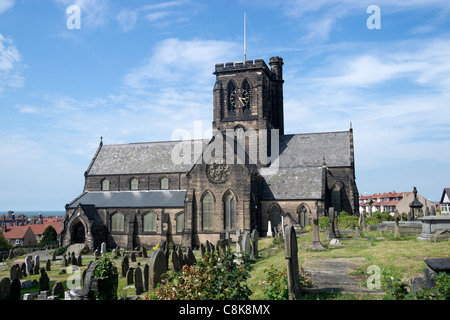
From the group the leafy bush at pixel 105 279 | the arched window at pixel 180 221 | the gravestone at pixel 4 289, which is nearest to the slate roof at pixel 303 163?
the arched window at pixel 180 221

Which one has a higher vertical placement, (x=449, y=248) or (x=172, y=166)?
(x=172, y=166)

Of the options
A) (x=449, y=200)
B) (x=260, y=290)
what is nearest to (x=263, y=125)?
(x=260, y=290)

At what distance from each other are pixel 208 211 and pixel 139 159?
15.8 metres

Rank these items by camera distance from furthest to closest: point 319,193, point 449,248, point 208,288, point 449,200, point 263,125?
point 449,200 → point 263,125 → point 319,193 → point 449,248 → point 208,288

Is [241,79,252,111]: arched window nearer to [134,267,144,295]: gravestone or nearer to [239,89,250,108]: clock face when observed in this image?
[239,89,250,108]: clock face

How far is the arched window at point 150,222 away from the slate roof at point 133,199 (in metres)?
1.01

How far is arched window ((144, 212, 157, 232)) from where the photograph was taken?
4309cm

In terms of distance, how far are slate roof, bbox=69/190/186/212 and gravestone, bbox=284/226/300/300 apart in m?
31.2

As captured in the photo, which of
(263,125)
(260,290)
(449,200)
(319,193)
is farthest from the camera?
(449,200)

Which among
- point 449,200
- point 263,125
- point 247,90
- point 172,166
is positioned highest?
point 247,90

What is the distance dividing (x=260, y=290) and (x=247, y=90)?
3678cm

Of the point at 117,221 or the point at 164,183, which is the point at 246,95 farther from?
the point at 117,221
